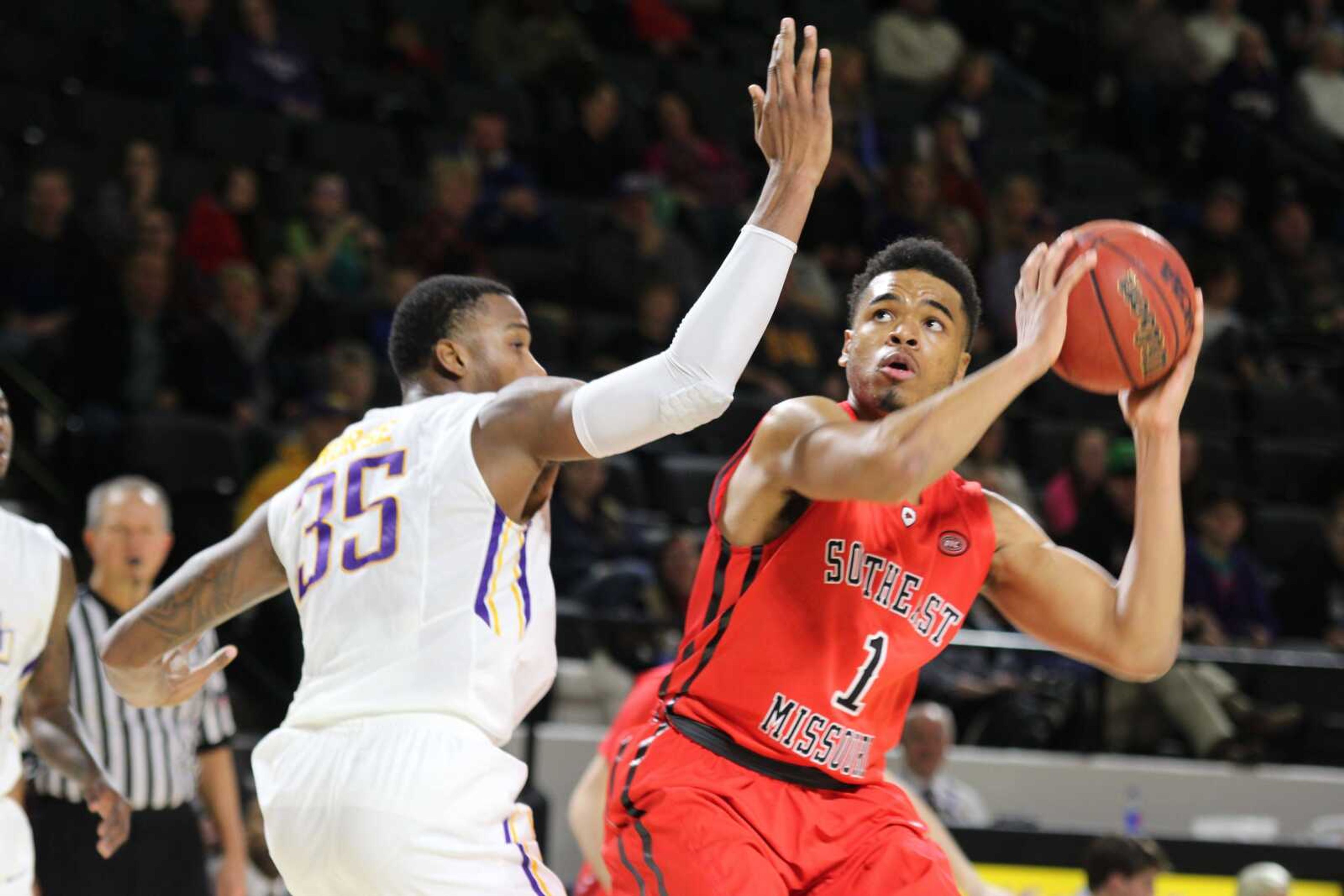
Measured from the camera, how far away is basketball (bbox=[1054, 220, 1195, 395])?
3.55m

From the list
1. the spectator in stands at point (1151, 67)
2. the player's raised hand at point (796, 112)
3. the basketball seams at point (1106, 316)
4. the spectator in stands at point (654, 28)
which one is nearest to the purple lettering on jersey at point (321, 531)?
the player's raised hand at point (796, 112)

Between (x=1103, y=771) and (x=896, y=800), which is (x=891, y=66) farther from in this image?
(x=896, y=800)

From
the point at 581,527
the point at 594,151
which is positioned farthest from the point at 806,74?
the point at 594,151

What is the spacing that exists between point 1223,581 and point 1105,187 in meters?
4.63

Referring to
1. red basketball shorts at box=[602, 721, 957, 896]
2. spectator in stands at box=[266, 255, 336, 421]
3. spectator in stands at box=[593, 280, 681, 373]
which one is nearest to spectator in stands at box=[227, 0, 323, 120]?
spectator in stands at box=[266, 255, 336, 421]

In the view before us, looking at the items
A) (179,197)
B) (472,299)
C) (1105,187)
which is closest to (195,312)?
(179,197)

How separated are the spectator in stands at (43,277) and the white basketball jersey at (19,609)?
4.73 m

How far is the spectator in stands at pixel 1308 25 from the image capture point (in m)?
14.7

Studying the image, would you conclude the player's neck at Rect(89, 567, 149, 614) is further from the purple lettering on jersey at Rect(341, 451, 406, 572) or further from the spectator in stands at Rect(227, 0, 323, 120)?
the spectator in stands at Rect(227, 0, 323, 120)

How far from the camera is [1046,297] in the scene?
11.1ft

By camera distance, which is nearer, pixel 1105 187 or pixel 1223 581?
pixel 1223 581

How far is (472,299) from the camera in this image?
3688mm

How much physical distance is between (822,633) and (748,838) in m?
0.44

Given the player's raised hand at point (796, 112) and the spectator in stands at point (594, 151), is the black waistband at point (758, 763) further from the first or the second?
the spectator in stands at point (594, 151)
